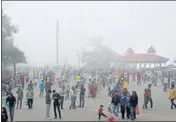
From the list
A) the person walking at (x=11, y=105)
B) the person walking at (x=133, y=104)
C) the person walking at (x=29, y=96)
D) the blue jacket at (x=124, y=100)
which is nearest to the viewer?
the person walking at (x=11, y=105)

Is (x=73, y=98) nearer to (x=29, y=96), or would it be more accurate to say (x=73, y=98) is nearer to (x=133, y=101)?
(x=29, y=96)

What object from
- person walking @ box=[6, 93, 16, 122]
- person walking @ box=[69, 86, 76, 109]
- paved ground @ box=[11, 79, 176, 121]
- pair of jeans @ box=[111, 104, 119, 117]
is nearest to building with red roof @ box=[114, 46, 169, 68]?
paved ground @ box=[11, 79, 176, 121]

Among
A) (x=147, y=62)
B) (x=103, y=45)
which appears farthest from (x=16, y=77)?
(x=103, y=45)

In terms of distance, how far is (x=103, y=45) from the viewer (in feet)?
262

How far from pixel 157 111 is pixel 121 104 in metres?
3.13

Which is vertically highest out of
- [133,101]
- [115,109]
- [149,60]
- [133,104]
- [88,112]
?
[149,60]

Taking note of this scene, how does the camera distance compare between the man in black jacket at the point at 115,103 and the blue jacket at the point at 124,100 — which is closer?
the blue jacket at the point at 124,100

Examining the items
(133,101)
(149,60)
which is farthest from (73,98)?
(149,60)

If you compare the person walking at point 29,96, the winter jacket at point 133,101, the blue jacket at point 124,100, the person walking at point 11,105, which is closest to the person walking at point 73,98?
the person walking at point 29,96

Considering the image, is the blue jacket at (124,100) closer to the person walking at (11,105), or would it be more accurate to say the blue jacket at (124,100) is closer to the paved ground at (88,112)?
the paved ground at (88,112)

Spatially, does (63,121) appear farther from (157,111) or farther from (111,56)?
(111,56)

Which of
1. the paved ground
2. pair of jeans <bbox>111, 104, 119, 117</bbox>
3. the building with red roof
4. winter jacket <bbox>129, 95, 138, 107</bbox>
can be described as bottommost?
the paved ground

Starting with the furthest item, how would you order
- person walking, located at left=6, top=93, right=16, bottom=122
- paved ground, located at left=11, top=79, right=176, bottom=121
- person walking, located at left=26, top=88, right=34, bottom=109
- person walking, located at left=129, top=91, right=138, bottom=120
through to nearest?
person walking, located at left=26, top=88, right=34, bottom=109
paved ground, located at left=11, top=79, right=176, bottom=121
person walking, located at left=129, top=91, right=138, bottom=120
person walking, located at left=6, top=93, right=16, bottom=122

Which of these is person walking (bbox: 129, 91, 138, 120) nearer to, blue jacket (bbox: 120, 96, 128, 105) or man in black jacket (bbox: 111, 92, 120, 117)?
blue jacket (bbox: 120, 96, 128, 105)
